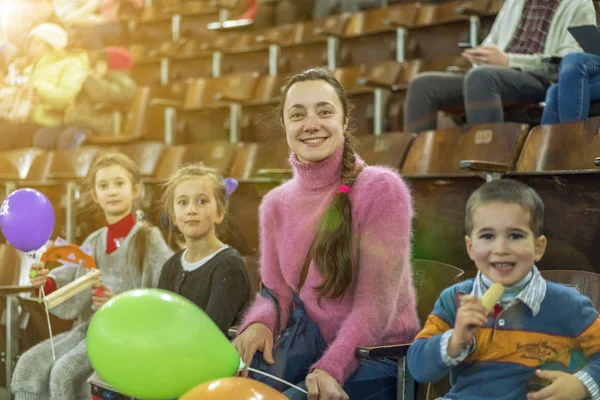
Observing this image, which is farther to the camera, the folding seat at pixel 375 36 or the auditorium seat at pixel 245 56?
the auditorium seat at pixel 245 56

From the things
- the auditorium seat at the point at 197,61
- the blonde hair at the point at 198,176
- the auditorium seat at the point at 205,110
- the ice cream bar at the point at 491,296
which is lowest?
the ice cream bar at the point at 491,296

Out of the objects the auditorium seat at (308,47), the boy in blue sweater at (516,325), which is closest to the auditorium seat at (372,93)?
the auditorium seat at (308,47)

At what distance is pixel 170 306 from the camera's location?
3.16 feet

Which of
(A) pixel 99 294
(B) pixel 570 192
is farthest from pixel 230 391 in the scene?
(B) pixel 570 192

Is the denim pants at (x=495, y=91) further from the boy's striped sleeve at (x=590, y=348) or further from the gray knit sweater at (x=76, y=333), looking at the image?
the boy's striped sleeve at (x=590, y=348)

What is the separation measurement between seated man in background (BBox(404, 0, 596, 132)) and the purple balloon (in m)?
1.28

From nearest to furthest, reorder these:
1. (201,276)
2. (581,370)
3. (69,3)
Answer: (581,370)
(201,276)
(69,3)

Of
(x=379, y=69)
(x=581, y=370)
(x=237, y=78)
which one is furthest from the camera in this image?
(x=237, y=78)

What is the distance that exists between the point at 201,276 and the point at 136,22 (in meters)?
3.95

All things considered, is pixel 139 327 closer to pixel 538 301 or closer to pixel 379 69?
pixel 538 301

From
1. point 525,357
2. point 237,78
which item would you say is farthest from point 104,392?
point 237,78

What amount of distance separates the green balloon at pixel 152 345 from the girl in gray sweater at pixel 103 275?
66 centimetres

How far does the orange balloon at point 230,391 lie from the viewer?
3.01 ft

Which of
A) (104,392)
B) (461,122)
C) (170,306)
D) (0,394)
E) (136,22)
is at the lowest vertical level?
(0,394)
